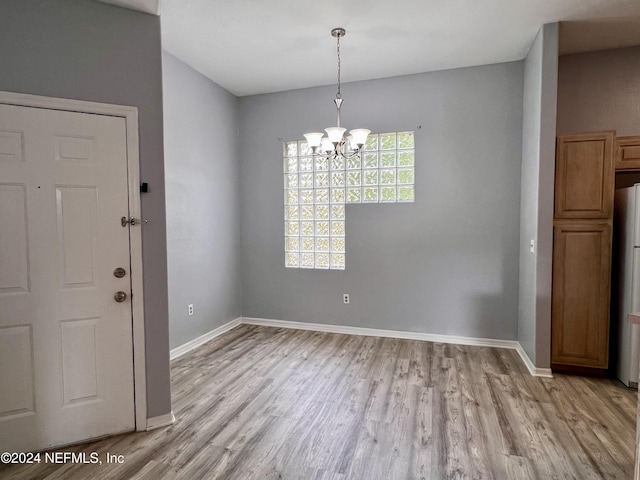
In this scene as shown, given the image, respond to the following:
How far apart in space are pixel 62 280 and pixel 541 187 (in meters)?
3.72

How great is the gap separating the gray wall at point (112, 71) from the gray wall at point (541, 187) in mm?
3088

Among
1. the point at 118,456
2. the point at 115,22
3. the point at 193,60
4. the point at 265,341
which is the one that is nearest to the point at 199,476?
the point at 118,456

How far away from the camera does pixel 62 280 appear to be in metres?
2.07

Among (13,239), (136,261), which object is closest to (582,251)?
(136,261)

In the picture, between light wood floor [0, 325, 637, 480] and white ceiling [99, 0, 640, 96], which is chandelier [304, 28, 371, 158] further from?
light wood floor [0, 325, 637, 480]

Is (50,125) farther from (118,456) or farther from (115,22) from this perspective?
(118,456)

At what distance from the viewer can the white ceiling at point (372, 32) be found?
8.62 ft

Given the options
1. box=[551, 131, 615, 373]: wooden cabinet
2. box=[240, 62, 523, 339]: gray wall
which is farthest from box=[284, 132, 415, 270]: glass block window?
box=[551, 131, 615, 373]: wooden cabinet

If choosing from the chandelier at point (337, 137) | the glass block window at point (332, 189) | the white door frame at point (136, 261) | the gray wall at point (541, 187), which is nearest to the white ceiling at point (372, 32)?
the chandelier at point (337, 137)

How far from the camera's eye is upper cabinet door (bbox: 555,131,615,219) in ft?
9.40

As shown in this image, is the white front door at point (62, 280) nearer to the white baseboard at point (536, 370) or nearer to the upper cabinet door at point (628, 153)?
→ the white baseboard at point (536, 370)

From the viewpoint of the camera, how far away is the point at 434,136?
3.83 metres

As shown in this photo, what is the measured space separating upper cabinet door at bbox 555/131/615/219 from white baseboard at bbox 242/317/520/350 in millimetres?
1566

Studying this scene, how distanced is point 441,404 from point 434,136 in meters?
2.78
